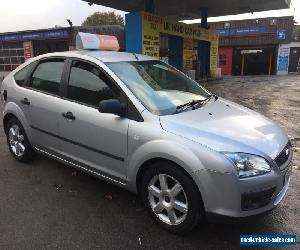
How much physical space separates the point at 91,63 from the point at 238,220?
2431 millimetres

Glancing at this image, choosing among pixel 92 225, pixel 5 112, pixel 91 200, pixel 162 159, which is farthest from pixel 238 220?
pixel 5 112

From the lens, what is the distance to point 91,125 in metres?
3.99

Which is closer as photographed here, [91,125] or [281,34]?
[91,125]

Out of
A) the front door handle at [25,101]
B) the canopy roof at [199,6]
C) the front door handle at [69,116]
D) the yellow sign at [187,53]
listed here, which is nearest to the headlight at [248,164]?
the front door handle at [69,116]

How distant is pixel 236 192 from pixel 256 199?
0.72 ft

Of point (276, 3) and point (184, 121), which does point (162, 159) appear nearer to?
point (184, 121)

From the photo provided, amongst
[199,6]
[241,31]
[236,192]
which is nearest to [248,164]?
[236,192]

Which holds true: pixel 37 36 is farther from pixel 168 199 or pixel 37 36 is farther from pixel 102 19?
→ pixel 168 199

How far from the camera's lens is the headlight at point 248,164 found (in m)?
3.02

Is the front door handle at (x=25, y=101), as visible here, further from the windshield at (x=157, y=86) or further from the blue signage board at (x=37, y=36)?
the blue signage board at (x=37, y=36)

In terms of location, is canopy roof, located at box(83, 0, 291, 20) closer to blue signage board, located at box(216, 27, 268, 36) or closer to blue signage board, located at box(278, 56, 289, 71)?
blue signage board, located at box(216, 27, 268, 36)

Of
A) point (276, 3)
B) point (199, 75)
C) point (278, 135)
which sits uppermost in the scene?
point (276, 3)

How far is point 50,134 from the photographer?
4.63 meters

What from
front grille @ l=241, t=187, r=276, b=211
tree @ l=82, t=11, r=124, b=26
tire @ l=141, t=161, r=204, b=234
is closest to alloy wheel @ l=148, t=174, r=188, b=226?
tire @ l=141, t=161, r=204, b=234
